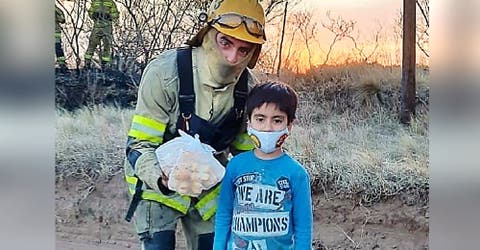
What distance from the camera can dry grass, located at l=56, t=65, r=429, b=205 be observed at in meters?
3.06

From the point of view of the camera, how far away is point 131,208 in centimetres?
321

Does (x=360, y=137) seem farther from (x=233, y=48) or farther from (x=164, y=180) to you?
(x=164, y=180)

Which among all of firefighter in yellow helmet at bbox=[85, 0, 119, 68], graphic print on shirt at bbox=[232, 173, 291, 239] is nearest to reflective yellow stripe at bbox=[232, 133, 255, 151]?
graphic print on shirt at bbox=[232, 173, 291, 239]

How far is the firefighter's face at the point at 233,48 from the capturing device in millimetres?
3123

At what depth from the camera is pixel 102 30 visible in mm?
3252

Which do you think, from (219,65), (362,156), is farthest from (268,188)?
(219,65)

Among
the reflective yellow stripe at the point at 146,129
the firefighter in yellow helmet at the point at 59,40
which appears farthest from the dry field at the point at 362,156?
the firefighter in yellow helmet at the point at 59,40

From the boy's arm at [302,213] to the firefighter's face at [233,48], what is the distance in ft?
1.68

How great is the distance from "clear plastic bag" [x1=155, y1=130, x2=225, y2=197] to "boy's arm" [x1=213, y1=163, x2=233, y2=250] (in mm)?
51

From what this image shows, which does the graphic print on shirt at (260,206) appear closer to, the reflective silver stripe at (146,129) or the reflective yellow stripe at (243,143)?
the reflective yellow stripe at (243,143)
